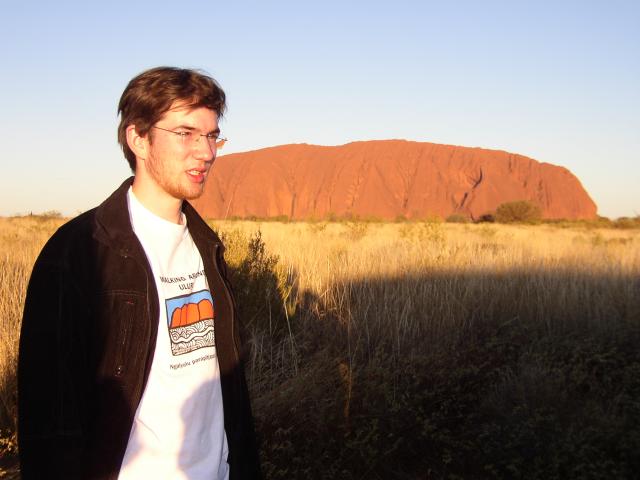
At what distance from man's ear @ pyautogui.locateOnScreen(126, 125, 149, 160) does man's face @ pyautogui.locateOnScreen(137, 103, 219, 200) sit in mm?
16

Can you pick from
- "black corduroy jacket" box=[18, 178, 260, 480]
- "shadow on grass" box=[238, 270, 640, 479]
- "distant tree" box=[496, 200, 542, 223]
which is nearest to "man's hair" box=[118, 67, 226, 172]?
"black corduroy jacket" box=[18, 178, 260, 480]

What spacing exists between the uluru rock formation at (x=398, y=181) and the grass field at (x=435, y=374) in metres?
53.8

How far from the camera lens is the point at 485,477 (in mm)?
3727

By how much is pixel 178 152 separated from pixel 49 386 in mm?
703

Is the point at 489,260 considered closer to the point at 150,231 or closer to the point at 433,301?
the point at 433,301

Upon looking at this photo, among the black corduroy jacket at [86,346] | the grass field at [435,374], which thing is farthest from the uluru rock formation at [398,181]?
the black corduroy jacket at [86,346]

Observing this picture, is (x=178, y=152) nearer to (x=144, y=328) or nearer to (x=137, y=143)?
(x=137, y=143)

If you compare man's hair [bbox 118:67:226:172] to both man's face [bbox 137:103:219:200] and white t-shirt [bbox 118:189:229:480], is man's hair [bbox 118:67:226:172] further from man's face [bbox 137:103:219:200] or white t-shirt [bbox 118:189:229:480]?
white t-shirt [bbox 118:189:229:480]

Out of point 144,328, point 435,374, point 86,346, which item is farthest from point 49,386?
point 435,374

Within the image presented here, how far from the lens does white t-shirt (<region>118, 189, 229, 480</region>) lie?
5.12ft

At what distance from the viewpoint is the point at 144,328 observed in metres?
1.55

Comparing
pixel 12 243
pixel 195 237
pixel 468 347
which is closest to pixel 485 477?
pixel 468 347

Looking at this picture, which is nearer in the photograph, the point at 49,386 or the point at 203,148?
the point at 49,386

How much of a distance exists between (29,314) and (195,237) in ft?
2.14
